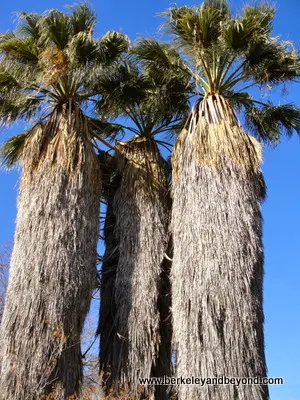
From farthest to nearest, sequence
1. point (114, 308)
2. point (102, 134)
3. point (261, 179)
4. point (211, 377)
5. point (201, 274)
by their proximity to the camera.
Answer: point (102, 134), point (114, 308), point (261, 179), point (201, 274), point (211, 377)

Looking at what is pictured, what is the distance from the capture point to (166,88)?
12.0 meters

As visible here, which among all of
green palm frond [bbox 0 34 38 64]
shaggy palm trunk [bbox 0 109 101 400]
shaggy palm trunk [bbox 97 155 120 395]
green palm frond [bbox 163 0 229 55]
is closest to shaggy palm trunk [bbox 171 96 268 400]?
green palm frond [bbox 163 0 229 55]

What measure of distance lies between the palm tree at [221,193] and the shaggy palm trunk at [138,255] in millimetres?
944

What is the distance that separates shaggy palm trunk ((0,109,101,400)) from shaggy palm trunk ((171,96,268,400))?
143 cm

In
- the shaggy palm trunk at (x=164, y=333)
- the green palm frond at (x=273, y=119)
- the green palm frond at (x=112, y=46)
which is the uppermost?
the green palm frond at (x=112, y=46)

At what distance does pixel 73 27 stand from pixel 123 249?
3.85m

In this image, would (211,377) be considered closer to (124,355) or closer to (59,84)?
(124,355)

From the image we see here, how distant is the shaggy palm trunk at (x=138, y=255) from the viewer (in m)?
10.5

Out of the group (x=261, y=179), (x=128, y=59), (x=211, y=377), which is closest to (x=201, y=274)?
(x=211, y=377)

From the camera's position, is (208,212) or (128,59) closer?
(208,212)

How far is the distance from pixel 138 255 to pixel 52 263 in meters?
1.98

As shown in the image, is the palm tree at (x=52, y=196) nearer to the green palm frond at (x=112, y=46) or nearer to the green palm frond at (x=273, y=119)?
the green palm frond at (x=112, y=46)

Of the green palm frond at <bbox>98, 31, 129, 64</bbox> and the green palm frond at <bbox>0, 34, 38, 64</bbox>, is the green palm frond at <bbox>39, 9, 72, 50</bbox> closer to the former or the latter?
the green palm frond at <bbox>0, 34, 38, 64</bbox>

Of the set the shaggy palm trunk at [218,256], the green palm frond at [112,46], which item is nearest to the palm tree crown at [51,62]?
the green palm frond at [112,46]
